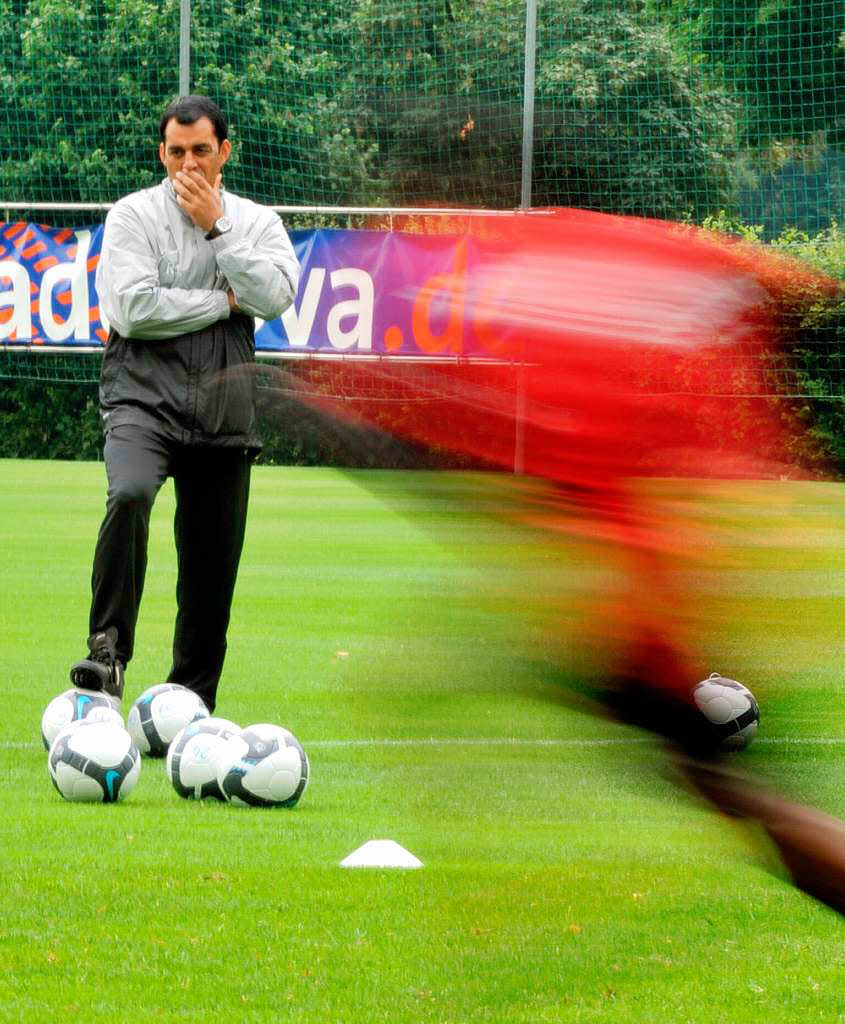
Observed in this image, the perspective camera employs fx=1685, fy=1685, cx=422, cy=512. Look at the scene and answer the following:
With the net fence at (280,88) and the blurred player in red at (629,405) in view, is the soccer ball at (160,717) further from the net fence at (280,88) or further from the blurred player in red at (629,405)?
the blurred player in red at (629,405)

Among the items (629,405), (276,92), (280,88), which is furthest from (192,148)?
(276,92)

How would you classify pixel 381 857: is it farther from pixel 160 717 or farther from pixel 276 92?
pixel 276 92

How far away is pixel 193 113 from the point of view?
491 centimetres

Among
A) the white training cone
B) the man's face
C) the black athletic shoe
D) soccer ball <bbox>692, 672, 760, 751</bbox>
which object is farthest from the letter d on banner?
the man's face

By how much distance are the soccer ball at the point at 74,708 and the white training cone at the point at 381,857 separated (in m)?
1.27

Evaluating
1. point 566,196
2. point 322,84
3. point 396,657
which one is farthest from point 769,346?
point 322,84

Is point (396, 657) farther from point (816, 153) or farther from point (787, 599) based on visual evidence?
point (816, 153)

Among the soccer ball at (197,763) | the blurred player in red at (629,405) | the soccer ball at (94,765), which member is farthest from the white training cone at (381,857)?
the blurred player in red at (629,405)

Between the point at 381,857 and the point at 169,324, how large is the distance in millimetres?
1845

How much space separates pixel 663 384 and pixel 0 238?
20714 mm

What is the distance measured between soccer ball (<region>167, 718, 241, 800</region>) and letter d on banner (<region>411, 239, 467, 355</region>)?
3357 millimetres

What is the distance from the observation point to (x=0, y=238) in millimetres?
20672

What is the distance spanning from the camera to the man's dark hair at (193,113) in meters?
4.91

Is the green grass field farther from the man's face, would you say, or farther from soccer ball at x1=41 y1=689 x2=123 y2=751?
the man's face
